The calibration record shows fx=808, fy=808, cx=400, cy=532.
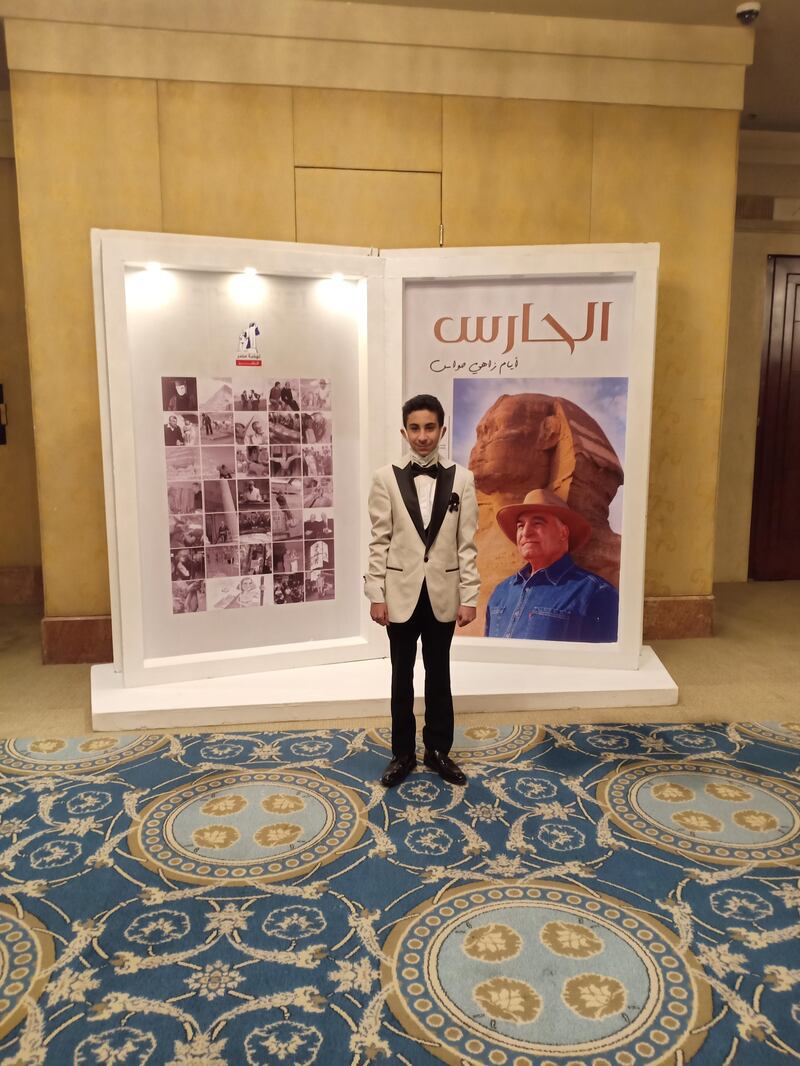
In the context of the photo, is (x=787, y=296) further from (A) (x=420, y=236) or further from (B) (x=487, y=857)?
(B) (x=487, y=857)

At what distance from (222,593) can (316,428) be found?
1.07 metres

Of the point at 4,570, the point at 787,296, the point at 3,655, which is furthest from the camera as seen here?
the point at 787,296

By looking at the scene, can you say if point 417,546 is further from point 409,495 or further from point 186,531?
point 186,531

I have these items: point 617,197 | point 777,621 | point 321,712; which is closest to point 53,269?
point 321,712

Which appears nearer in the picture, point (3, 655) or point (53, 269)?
point (53, 269)

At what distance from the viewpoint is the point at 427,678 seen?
355 centimetres

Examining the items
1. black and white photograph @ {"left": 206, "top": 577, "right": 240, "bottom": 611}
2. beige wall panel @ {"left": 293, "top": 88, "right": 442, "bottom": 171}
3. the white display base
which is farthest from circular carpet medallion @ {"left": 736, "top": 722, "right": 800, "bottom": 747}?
beige wall panel @ {"left": 293, "top": 88, "right": 442, "bottom": 171}

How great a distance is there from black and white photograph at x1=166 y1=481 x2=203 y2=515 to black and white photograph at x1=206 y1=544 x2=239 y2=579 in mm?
241

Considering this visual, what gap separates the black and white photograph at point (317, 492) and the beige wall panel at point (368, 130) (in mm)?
1938

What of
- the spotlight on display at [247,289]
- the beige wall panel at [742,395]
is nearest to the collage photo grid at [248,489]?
the spotlight on display at [247,289]

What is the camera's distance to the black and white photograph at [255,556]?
454cm

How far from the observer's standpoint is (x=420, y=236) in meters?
5.02

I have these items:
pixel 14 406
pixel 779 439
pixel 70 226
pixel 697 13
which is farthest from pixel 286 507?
pixel 779 439

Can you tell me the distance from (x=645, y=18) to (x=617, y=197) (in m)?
1.02
